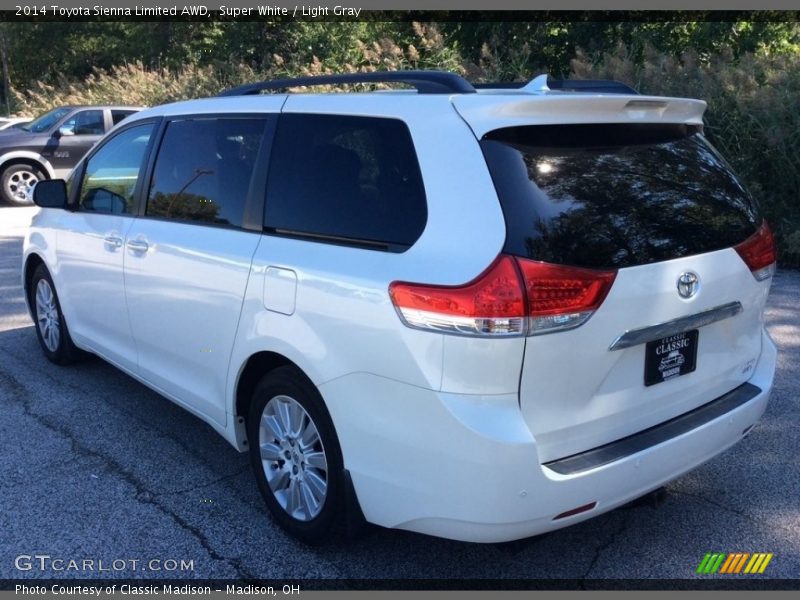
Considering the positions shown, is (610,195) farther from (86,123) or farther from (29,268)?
(86,123)

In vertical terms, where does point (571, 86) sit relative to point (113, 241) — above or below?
above

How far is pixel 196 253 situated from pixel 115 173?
145 centimetres

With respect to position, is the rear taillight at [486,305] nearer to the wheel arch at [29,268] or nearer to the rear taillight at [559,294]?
the rear taillight at [559,294]

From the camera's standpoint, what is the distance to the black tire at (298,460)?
3.06 meters

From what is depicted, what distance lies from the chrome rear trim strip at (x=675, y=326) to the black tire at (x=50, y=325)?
160 inches

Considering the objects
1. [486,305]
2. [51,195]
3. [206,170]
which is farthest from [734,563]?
[51,195]

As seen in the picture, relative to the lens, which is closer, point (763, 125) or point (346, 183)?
point (346, 183)

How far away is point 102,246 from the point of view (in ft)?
15.1

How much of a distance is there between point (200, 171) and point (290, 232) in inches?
37.2

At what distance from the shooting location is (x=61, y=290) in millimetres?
5246

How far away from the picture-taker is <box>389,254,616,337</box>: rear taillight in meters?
2.51

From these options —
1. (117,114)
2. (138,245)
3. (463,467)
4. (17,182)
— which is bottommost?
(17,182)

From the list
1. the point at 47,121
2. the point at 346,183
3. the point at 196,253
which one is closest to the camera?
the point at 346,183

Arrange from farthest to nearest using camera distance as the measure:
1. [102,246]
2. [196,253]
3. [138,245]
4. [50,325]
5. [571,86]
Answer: [50,325] → [102,246] → [138,245] → [571,86] → [196,253]
